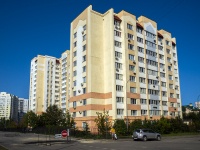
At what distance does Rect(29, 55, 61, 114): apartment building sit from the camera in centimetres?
11444

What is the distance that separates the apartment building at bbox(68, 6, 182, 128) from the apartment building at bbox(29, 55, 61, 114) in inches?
2214

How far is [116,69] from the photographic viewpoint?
56.1m

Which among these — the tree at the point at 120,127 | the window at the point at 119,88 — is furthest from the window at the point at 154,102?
the tree at the point at 120,127

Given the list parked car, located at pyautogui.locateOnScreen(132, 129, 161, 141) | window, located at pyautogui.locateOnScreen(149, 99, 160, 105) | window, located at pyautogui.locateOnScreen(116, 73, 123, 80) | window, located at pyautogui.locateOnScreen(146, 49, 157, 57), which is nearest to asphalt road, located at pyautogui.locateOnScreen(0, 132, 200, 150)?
parked car, located at pyautogui.locateOnScreen(132, 129, 161, 141)

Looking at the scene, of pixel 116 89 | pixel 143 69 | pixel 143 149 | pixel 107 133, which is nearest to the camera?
pixel 143 149

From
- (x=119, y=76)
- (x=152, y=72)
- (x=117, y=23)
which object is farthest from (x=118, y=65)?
(x=152, y=72)

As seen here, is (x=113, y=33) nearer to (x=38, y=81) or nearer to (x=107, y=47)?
(x=107, y=47)

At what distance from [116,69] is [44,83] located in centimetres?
6845

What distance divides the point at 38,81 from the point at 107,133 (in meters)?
80.9

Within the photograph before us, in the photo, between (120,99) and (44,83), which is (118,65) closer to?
(120,99)

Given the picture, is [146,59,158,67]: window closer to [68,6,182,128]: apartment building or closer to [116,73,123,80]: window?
[68,6,182,128]: apartment building

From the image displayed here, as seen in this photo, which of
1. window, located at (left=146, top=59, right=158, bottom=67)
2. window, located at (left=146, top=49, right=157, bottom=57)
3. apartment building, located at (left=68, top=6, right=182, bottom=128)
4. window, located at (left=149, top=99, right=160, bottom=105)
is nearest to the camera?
apartment building, located at (left=68, top=6, right=182, bottom=128)

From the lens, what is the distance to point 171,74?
72.5m

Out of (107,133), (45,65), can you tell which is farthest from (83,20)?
(45,65)
